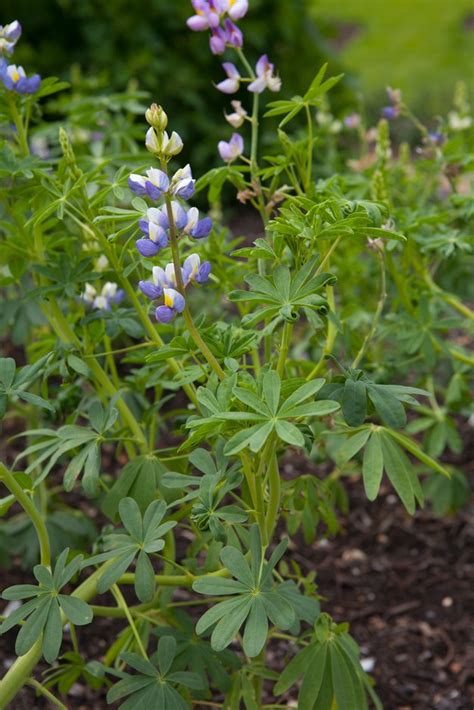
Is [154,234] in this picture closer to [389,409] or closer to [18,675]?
[389,409]

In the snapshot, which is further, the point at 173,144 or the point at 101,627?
the point at 101,627

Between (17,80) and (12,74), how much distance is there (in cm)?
2

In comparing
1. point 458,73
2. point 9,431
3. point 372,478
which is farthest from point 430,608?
point 458,73

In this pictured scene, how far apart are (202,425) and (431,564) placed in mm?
1452

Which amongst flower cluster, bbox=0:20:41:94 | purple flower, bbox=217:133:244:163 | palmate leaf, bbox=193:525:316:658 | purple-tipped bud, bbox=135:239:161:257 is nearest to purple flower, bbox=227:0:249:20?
purple flower, bbox=217:133:244:163

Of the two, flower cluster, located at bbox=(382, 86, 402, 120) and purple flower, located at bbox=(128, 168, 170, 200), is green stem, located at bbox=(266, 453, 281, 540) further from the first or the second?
flower cluster, located at bbox=(382, 86, 402, 120)

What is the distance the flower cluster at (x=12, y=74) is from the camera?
5.81 ft

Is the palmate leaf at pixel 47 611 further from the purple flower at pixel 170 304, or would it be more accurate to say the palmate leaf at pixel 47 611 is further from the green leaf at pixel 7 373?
the purple flower at pixel 170 304

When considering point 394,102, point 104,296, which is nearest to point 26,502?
point 104,296

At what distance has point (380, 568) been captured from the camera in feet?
8.61

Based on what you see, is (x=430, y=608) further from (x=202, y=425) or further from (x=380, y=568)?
(x=202, y=425)

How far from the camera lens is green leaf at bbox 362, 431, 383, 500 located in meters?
1.54

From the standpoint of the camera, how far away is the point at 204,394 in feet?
4.69

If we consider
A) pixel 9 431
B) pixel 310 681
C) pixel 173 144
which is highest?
pixel 173 144
